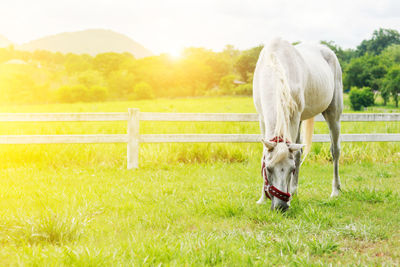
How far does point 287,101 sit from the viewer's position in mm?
3576

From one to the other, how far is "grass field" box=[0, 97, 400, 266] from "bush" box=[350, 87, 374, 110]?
3099 cm

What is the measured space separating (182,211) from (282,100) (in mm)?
1628

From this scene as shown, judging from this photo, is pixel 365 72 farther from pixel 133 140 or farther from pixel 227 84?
pixel 133 140

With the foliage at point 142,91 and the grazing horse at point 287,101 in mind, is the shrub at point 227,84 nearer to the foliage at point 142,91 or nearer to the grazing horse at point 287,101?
the foliage at point 142,91

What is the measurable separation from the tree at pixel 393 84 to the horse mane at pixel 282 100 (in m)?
39.8

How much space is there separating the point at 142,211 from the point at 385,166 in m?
5.36

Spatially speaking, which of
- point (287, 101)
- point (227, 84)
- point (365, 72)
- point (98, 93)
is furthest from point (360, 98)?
point (287, 101)

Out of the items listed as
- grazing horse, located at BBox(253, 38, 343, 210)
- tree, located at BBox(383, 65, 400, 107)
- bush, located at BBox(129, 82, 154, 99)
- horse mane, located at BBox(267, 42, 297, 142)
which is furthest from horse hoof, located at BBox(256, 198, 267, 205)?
tree, located at BBox(383, 65, 400, 107)

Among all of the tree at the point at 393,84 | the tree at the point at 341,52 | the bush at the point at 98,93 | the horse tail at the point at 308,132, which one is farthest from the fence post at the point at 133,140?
the tree at the point at 341,52

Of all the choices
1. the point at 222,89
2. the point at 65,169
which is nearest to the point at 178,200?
the point at 65,169

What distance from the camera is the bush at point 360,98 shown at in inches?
1401

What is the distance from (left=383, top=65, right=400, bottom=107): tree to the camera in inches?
1497

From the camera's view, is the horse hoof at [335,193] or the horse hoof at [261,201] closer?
the horse hoof at [261,201]

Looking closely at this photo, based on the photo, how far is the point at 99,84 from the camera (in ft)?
128
